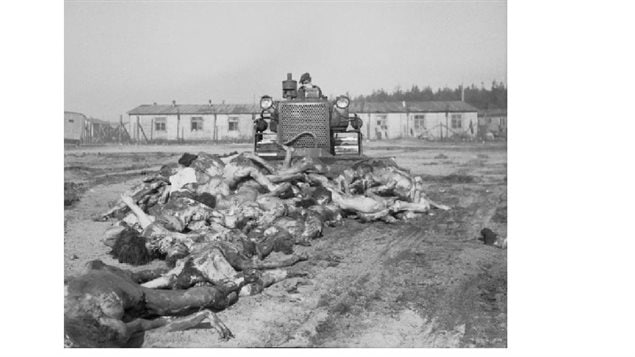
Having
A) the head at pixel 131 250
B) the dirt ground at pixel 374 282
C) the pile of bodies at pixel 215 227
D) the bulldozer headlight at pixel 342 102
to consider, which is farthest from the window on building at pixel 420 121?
the head at pixel 131 250

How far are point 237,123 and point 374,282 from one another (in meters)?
9.50

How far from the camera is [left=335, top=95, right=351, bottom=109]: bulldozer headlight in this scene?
887 cm

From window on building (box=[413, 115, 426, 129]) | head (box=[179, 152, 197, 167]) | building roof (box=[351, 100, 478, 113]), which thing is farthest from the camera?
window on building (box=[413, 115, 426, 129])

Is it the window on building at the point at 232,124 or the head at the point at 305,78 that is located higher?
the head at the point at 305,78

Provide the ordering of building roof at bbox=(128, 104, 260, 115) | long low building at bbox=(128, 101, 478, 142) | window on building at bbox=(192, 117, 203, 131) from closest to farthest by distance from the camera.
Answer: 1. building roof at bbox=(128, 104, 260, 115)
2. long low building at bbox=(128, 101, 478, 142)
3. window on building at bbox=(192, 117, 203, 131)

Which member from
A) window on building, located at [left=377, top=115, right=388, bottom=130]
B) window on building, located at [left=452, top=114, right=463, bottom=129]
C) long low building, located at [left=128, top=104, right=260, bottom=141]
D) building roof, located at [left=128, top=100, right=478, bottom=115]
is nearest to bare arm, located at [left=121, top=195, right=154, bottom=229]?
building roof, located at [left=128, top=100, right=478, bottom=115]

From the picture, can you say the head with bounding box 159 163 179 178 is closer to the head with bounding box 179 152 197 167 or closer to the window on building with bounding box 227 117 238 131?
the head with bounding box 179 152 197 167

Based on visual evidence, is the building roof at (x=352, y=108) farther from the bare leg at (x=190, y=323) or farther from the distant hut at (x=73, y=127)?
the bare leg at (x=190, y=323)

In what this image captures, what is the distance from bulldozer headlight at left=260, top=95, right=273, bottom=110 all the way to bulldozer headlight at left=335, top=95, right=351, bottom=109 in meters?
1.06

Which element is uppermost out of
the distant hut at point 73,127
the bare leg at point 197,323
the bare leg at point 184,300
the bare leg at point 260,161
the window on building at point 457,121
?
the window on building at point 457,121

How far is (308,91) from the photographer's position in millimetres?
8875

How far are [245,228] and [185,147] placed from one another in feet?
34.3

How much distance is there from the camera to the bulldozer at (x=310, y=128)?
9078mm

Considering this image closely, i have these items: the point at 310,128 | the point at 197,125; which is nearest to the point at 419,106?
the point at 310,128
